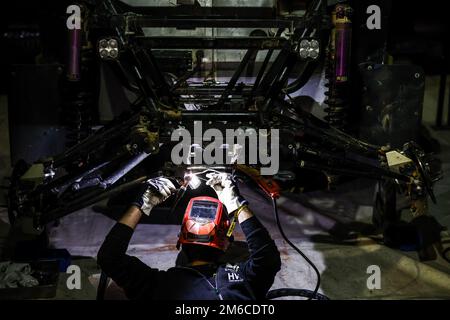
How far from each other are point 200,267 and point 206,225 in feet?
0.93

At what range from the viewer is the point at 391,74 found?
215 inches

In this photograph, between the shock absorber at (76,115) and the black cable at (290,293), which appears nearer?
the black cable at (290,293)

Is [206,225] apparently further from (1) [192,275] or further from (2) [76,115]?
(2) [76,115]

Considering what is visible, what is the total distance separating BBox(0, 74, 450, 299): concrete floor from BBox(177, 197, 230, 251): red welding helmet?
106 centimetres

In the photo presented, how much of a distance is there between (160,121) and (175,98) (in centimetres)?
44

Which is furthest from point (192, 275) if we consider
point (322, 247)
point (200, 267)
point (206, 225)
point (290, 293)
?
point (322, 247)

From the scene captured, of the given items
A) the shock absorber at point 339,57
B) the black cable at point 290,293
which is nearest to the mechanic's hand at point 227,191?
the black cable at point 290,293

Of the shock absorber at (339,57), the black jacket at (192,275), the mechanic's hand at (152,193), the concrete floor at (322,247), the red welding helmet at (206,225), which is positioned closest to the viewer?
the black jacket at (192,275)

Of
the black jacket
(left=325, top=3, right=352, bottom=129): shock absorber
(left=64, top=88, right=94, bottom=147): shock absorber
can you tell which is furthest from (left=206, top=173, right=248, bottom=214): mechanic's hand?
(left=64, top=88, right=94, bottom=147): shock absorber

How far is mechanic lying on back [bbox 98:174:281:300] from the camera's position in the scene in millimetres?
3705

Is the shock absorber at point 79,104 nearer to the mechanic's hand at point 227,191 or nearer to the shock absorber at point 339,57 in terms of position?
the mechanic's hand at point 227,191

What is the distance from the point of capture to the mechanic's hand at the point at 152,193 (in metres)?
4.00

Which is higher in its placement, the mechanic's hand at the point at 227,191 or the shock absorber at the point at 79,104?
the shock absorber at the point at 79,104

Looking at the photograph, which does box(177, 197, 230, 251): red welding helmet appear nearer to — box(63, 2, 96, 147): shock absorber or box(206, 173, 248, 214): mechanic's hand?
box(206, 173, 248, 214): mechanic's hand
